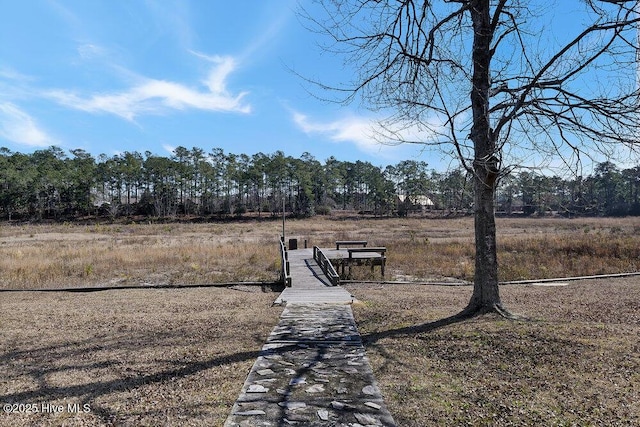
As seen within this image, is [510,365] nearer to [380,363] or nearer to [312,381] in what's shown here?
[380,363]

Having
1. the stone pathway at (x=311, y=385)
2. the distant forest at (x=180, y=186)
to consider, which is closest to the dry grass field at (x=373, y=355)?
the stone pathway at (x=311, y=385)

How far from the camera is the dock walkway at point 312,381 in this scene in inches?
Answer: 135

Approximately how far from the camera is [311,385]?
413cm

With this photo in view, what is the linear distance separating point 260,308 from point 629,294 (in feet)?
26.6

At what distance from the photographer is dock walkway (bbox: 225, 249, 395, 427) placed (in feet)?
11.3

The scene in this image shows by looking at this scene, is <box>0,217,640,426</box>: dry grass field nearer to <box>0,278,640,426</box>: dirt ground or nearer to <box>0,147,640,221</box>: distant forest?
<box>0,278,640,426</box>: dirt ground

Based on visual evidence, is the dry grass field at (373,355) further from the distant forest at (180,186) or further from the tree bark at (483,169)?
the distant forest at (180,186)

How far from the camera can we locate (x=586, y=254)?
63.5 feet

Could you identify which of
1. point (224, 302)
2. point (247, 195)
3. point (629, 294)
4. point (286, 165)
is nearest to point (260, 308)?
point (224, 302)

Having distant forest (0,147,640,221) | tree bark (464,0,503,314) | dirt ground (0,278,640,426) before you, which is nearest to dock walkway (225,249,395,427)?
dirt ground (0,278,640,426)

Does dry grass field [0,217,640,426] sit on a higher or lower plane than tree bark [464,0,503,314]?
lower

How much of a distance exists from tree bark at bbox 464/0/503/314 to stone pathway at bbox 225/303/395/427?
2234 mm

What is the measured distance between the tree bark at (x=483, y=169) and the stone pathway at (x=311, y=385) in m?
2.23

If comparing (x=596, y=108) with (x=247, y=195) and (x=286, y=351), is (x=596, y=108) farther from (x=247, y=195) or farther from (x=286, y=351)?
(x=247, y=195)
